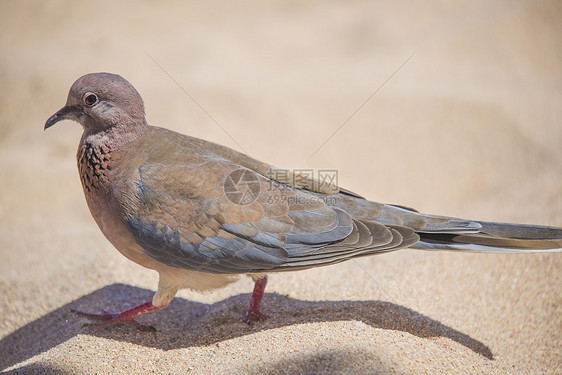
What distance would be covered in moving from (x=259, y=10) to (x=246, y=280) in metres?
6.64

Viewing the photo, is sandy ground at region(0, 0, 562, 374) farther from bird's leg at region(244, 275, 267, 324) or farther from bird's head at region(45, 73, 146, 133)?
bird's head at region(45, 73, 146, 133)

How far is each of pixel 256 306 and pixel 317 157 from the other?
3.38m

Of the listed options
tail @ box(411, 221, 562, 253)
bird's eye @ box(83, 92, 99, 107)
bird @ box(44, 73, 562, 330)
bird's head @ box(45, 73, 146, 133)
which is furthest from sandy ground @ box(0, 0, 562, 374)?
bird's eye @ box(83, 92, 99, 107)

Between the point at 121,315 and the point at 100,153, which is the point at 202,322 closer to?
the point at 121,315

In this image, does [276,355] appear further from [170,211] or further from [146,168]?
[146,168]

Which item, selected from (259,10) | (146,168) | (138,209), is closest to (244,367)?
(138,209)

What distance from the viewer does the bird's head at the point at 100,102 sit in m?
3.16

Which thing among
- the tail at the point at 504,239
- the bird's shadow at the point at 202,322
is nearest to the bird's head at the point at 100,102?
the bird's shadow at the point at 202,322

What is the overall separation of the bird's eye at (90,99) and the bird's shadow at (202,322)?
1523 mm

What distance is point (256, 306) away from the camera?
135 inches

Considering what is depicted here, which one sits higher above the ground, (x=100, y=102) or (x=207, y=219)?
(x=100, y=102)

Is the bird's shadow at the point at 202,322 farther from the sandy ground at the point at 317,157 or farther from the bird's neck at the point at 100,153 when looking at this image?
the bird's neck at the point at 100,153

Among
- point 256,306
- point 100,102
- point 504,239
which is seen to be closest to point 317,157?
point 256,306

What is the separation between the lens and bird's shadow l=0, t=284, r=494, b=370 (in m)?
3.25
